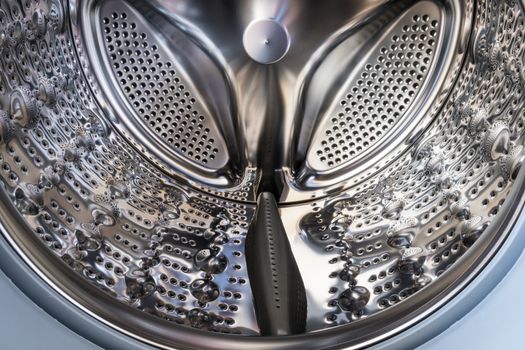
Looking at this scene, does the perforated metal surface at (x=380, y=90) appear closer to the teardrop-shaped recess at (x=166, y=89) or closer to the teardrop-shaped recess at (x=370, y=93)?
the teardrop-shaped recess at (x=370, y=93)

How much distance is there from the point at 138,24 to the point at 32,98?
0.81 ft

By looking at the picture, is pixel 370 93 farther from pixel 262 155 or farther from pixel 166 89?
pixel 166 89

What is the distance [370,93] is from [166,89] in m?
0.33

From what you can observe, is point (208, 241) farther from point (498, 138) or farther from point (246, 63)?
point (498, 138)

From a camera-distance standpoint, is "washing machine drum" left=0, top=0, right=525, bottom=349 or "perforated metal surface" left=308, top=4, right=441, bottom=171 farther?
"perforated metal surface" left=308, top=4, right=441, bottom=171

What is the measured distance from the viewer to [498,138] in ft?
2.47

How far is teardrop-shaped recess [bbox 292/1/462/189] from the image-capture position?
960 millimetres

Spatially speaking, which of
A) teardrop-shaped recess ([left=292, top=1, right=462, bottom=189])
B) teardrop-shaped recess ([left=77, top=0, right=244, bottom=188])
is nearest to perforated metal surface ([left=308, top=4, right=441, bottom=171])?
teardrop-shaped recess ([left=292, top=1, right=462, bottom=189])

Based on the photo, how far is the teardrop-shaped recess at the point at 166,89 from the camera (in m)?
0.96

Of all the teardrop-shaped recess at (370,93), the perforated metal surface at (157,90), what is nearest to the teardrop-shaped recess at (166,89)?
the perforated metal surface at (157,90)

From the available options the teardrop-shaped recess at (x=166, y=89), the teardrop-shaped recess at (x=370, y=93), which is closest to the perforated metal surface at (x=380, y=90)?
the teardrop-shaped recess at (x=370, y=93)

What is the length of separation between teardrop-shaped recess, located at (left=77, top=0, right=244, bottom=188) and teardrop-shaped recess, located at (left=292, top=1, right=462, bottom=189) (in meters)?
0.13

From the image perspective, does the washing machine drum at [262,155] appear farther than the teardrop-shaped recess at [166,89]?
No

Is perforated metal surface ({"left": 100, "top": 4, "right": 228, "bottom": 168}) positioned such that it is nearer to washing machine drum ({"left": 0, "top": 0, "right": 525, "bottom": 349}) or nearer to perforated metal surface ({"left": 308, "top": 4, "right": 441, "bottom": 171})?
washing machine drum ({"left": 0, "top": 0, "right": 525, "bottom": 349})
